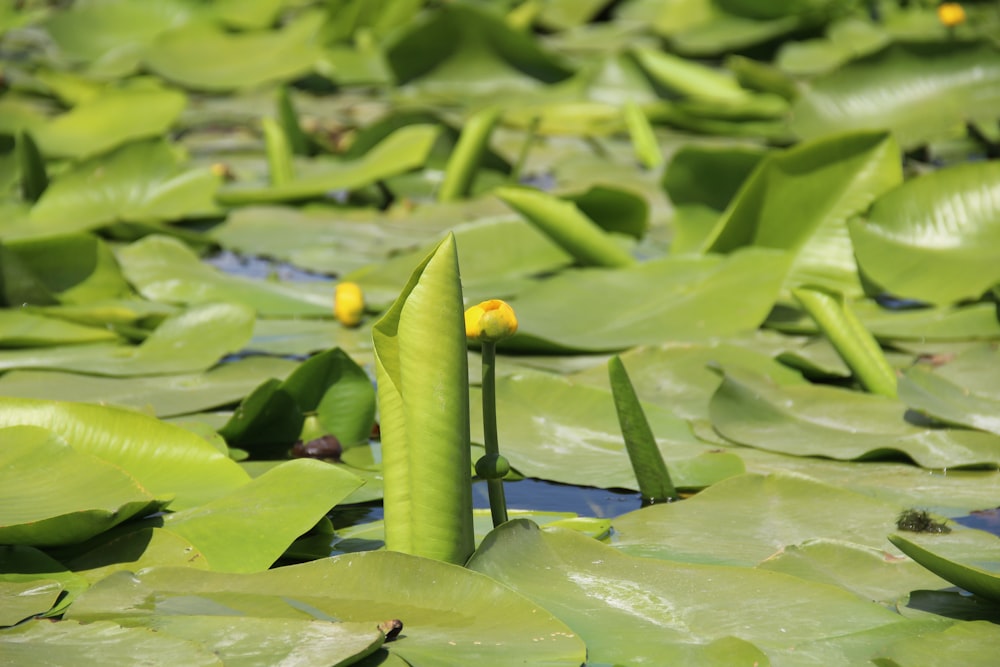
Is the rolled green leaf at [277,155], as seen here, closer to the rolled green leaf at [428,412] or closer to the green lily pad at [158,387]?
the green lily pad at [158,387]

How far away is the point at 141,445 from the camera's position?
1.15m

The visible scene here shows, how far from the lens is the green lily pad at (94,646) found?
2.56 feet

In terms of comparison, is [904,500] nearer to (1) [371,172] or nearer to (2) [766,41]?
(1) [371,172]

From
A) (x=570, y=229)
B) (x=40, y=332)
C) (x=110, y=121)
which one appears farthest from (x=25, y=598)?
(x=110, y=121)

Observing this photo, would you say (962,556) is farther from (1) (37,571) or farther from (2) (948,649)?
(1) (37,571)

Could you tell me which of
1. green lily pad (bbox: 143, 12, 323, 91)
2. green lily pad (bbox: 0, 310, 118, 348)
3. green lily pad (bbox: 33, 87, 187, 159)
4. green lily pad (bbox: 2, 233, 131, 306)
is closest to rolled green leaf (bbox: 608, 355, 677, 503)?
green lily pad (bbox: 0, 310, 118, 348)

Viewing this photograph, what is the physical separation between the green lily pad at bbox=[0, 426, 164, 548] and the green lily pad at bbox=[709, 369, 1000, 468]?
0.67 metres

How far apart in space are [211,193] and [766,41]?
2181mm

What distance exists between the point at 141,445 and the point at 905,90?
1.94 metres

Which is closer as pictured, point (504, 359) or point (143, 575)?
point (143, 575)

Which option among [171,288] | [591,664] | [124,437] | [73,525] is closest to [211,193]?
[171,288]

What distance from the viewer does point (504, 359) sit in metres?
1.65

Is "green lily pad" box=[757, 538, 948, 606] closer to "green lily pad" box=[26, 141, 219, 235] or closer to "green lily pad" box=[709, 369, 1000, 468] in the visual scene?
"green lily pad" box=[709, 369, 1000, 468]

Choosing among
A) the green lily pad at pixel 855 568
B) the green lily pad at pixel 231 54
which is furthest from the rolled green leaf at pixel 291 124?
the green lily pad at pixel 855 568
